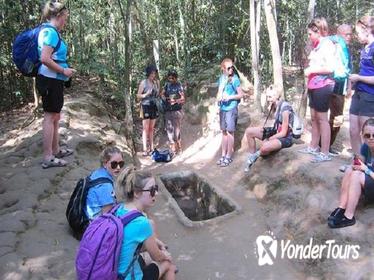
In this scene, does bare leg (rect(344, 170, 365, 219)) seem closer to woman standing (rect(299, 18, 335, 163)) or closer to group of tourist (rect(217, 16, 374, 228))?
group of tourist (rect(217, 16, 374, 228))

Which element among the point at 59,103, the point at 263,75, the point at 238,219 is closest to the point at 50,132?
the point at 59,103

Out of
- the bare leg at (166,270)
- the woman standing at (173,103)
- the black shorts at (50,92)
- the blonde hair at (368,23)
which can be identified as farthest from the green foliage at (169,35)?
the bare leg at (166,270)

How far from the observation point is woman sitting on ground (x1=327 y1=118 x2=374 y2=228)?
402cm

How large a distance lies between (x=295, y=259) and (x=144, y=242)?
7.23ft

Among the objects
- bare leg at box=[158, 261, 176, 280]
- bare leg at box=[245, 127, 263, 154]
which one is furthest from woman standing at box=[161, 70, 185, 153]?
bare leg at box=[158, 261, 176, 280]

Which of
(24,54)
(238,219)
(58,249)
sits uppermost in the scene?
(24,54)

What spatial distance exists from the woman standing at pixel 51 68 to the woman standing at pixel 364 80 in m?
3.35

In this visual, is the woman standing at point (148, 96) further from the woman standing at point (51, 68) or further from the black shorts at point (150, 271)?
the black shorts at point (150, 271)

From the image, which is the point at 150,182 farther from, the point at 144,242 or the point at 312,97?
the point at 312,97

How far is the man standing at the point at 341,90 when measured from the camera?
5.07 meters

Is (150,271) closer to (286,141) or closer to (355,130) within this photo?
(355,130)

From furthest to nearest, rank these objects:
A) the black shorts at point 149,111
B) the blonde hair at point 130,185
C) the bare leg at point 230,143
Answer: the black shorts at point 149,111
the bare leg at point 230,143
the blonde hair at point 130,185

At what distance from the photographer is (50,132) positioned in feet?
17.1

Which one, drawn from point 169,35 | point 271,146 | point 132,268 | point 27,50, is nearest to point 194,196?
point 271,146
